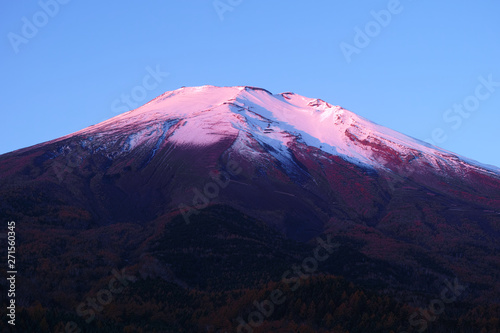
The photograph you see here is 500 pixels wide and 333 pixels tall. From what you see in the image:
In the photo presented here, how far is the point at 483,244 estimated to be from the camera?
69.6 metres

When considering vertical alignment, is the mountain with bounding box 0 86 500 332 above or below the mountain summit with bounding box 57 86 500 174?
below

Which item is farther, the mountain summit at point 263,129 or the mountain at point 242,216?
the mountain summit at point 263,129

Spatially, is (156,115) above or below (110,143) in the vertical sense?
above

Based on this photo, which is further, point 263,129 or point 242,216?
point 263,129

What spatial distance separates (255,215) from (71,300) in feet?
103

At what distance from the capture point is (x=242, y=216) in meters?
65.8

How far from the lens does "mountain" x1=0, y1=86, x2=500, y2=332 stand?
41.0 meters

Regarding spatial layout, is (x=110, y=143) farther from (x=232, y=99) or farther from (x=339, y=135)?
(x=339, y=135)

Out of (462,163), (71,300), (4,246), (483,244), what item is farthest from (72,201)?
(462,163)

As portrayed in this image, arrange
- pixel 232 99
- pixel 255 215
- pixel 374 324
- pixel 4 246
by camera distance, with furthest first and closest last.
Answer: pixel 232 99
pixel 255 215
pixel 4 246
pixel 374 324

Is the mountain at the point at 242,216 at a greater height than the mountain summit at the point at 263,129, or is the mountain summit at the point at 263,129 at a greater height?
the mountain summit at the point at 263,129

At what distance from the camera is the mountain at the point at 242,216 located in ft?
135

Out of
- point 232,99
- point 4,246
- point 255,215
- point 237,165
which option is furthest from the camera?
point 232,99

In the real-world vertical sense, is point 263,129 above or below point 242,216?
above
